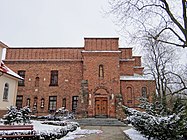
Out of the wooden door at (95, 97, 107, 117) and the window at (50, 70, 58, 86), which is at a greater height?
the window at (50, 70, 58, 86)

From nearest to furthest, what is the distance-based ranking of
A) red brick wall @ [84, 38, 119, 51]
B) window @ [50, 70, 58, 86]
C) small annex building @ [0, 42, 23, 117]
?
small annex building @ [0, 42, 23, 117] < red brick wall @ [84, 38, 119, 51] < window @ [50, 70, 58, 86]

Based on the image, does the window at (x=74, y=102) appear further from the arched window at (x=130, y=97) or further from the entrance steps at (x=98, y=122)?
the arched window at (x=130, y=97)

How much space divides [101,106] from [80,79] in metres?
4.87

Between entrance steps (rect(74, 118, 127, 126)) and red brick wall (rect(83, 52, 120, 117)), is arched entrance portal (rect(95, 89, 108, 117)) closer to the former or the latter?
red brick wall (rect(83, 52, 120, 117))

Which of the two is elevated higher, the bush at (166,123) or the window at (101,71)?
the window at (101,71)

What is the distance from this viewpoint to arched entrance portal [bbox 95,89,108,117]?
84.6 ft

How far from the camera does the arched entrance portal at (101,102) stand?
84.6ft

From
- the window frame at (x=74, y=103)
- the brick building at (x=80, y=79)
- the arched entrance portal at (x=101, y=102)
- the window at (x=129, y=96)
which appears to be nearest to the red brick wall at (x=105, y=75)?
the brick building at (x=80, y=79)

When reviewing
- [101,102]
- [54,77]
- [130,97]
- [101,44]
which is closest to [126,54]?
[101,44]

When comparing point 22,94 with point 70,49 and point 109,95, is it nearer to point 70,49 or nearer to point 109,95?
point 70,49

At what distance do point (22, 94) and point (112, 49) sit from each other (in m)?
13.2

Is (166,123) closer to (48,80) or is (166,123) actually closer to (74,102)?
(74,102)

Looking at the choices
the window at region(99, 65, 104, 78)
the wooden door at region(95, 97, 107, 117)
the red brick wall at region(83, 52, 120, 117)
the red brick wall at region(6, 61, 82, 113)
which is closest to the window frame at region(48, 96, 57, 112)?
the red brick wall at region(6, 61, 82, 113)

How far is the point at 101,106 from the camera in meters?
25.9
